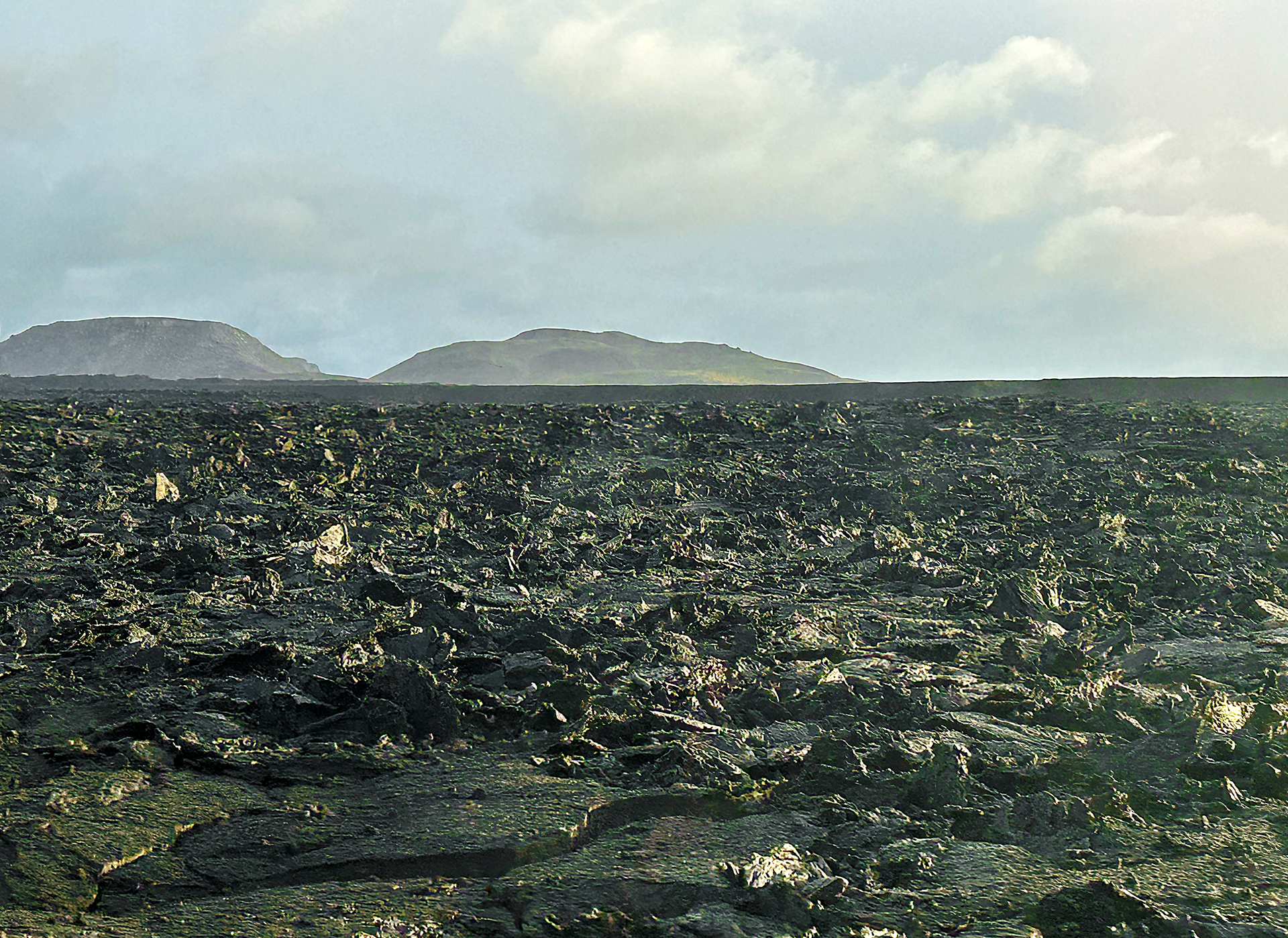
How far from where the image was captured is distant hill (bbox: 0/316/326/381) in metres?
79.2

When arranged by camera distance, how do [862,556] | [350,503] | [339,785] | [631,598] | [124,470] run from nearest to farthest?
[339,785] < [631,598] < [862,556] < [350,503] < [124,470]

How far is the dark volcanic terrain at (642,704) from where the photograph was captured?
266 centimetres

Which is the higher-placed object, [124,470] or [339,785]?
[124,470]

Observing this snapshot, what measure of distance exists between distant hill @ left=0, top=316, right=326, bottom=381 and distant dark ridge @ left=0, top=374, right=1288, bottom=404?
213ft

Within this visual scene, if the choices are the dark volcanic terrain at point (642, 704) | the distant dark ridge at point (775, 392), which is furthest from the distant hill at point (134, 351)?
the dark volcanic terrain at point (642, 704)

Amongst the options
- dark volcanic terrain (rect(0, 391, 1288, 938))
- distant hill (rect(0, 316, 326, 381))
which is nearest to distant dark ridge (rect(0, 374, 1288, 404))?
dark volcanic terrain (rect(0, 391, 1288, 938))

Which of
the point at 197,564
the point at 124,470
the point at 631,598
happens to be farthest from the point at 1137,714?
the point at 124,470

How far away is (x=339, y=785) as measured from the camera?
3.36 metres

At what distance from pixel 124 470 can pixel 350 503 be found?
2.39 m

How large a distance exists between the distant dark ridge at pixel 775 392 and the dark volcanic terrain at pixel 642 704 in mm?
4902

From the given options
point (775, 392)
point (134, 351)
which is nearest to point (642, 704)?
point (775, 392)

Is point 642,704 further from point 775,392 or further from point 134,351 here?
point 134,351

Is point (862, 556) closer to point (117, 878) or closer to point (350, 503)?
point (350, 503)

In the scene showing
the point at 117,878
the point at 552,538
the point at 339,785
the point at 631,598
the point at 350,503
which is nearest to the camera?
the point at 117,878
